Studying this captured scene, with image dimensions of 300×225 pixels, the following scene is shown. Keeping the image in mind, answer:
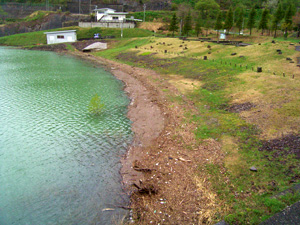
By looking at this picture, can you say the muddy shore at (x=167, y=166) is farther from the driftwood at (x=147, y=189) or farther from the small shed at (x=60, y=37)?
the small shed at (x=60, y=37)

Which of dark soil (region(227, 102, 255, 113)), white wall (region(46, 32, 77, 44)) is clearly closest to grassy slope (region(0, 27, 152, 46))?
white wall (region(46, 32, 77, 44))

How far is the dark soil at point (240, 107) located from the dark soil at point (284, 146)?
6456 millimetres

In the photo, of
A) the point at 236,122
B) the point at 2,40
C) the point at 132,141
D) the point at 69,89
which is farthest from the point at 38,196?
the point at 2,40

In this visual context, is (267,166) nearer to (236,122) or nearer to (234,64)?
(236,122)

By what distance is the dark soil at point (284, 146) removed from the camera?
569 inches

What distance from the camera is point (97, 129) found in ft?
68.4

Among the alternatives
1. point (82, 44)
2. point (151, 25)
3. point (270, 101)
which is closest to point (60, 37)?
point (82, 44)

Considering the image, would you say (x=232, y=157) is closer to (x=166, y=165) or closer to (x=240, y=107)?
(x=166, y=165)

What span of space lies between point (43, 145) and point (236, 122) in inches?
607

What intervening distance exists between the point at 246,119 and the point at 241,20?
196 ft

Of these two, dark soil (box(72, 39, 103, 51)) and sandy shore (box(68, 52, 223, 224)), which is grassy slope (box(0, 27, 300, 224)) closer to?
sandy shore (box(68, 52, 223, 224))

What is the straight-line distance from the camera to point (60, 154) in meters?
16.9

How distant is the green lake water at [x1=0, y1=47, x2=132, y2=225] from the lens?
38.5 feet

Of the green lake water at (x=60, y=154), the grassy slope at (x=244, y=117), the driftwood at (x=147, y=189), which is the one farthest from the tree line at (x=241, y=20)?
the driftwood at (x=147, y=189)
